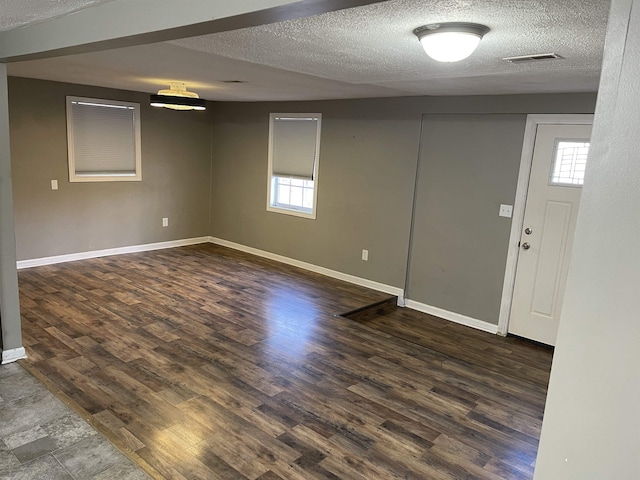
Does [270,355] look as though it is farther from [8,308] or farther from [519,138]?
[519,138]

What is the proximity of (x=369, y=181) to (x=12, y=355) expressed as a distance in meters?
3.72

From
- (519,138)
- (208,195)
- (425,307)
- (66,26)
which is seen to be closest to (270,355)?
(425,307)

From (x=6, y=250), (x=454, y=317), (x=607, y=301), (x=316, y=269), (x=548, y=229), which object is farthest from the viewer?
(x=316, y=269)

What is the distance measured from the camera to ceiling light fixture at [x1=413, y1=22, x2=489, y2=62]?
1.81 metres

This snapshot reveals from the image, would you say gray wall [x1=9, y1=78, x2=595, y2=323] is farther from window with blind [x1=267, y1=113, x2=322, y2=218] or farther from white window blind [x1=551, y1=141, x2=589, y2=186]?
white window blind [x1=551, y1=141, x2=589, y2=186]

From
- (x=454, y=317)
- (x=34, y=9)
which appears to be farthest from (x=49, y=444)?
(x=454, y=317)

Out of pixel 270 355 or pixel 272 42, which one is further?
pixel 270 355

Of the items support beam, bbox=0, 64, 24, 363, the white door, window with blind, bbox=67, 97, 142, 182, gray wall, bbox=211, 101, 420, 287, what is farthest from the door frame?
window with blind, bbox=67, 97, 142, 182

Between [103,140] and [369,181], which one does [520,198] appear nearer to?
[369,181]

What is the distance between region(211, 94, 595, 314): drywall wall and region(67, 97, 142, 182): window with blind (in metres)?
1.24

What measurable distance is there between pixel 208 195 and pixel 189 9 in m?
5.77

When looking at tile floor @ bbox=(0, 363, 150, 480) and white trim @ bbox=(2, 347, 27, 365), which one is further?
white trim @ bbox=(2, 347, 27, 365)

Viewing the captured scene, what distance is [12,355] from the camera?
3.21 m

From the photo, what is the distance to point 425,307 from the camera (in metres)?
5.01
